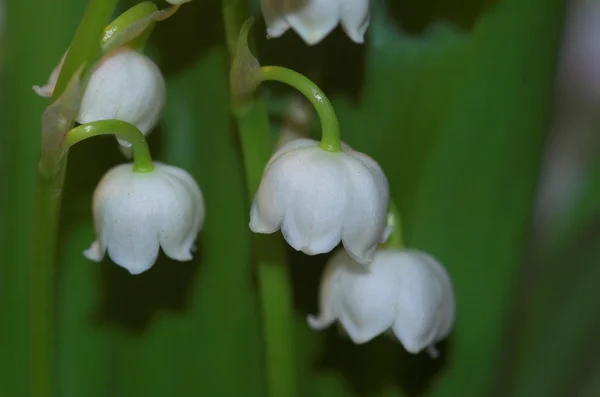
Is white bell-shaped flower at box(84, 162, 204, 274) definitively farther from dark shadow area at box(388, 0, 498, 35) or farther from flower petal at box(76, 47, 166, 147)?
dark shadow area at box(388, 0, 498, 35)

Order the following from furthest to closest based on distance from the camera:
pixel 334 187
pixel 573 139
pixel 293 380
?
pixel 573 139 → pixel 293 380 → pixel 334 187

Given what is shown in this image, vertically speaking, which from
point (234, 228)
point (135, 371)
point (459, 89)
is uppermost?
point (459, 89)

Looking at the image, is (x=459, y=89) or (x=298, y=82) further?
(x=459, y=89)

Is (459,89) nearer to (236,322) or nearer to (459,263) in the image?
(459,263)

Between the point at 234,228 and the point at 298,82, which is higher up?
the point at 298,82

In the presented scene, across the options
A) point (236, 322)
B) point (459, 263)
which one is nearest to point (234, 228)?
point (236, 322)

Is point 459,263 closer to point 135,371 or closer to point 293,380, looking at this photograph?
point 293,380

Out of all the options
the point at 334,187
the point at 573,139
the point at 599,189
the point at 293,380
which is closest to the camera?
the point at 334,187
